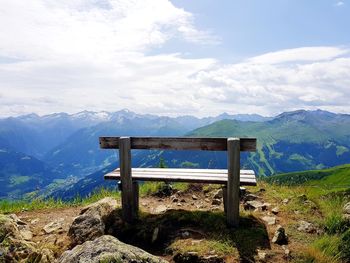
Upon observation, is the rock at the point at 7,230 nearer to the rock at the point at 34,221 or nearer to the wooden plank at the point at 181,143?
the rock at the point at 34,221

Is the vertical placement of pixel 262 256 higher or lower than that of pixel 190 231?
lower

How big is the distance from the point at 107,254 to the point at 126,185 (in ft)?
11.6

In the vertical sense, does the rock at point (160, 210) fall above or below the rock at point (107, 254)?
below

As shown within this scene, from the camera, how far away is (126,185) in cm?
891

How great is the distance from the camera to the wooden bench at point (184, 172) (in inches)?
307

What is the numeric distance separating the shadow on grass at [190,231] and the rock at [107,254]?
5.38ft

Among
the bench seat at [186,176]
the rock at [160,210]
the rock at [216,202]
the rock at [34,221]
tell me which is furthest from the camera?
the rock at [216,202]

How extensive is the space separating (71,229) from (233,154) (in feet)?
15.1

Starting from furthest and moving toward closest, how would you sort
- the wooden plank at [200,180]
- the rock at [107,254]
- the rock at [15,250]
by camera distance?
the wooden plank at [200,180]
the rock at [15,250]
the rock at [107,254]

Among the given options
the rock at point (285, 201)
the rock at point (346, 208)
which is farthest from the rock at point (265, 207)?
the rock at point (346, 208)

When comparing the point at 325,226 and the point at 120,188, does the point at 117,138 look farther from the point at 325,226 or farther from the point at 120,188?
the point at 325,226

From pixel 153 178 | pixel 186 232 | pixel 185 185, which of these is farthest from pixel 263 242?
pixel 185 185

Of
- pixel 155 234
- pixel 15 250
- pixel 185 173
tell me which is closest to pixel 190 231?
pixel 155 234

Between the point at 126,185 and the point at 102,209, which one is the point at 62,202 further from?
the point at 126,185
